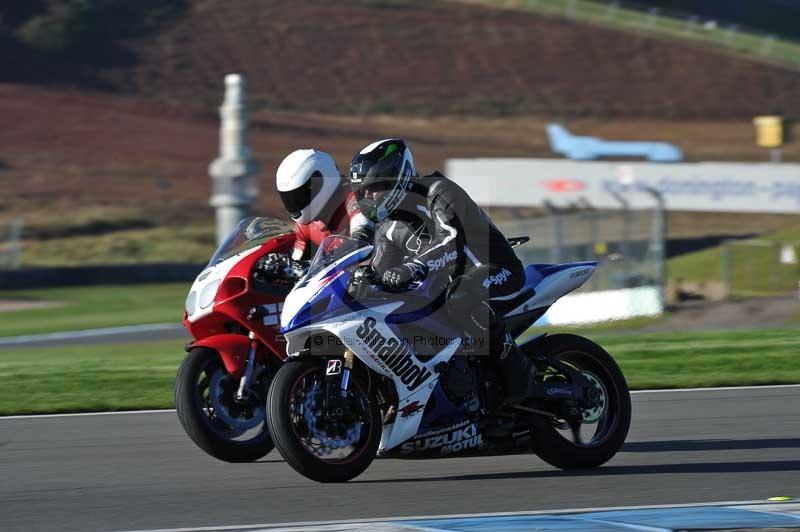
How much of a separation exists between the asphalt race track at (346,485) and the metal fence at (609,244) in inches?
459

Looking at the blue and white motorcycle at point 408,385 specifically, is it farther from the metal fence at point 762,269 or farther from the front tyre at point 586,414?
the metal fence at point 762,269

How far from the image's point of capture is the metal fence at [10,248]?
30.3m

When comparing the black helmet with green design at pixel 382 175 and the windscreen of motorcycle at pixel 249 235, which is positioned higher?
the black helmet with green design at pixel 382 175

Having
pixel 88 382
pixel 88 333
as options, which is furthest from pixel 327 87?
pixel 88 382

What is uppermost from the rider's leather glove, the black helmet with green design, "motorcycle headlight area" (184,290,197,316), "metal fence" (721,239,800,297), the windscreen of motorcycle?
"metal fence" (721,239,800,297)

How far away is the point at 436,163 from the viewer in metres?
48.7

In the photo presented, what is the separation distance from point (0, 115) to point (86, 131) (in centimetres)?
329

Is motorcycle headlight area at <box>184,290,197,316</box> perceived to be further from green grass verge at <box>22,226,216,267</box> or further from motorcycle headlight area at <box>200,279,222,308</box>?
green grass verge at <box>22,226,216,267</box>

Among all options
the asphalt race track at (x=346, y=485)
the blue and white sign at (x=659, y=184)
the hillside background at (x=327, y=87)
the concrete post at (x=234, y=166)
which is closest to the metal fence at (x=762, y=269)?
the blue and white sign at (x=659, y=184)

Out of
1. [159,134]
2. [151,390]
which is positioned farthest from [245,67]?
[151,390]

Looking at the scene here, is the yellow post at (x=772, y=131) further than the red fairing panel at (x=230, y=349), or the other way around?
the yellow post at (x=772, y=131)

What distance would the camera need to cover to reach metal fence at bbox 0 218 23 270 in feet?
99.5

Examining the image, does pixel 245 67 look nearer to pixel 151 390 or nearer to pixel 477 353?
pixel 151 390

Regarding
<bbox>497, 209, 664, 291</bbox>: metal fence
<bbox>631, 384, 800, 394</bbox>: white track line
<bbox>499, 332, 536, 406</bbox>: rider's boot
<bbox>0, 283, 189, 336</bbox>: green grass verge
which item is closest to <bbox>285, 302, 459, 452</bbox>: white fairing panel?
<bbox>499, 332, 536, 406</bbox>: rider's boot
